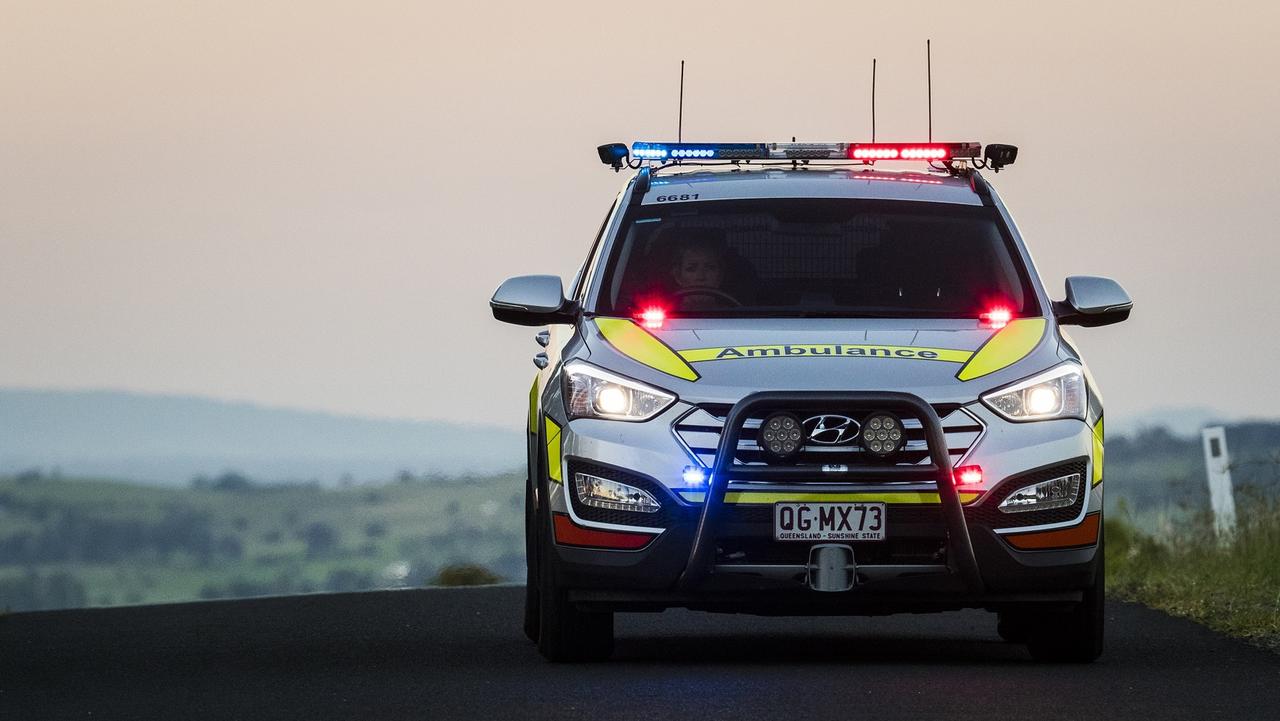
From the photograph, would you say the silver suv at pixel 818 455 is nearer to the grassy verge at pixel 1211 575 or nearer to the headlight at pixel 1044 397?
the headlight at pixel 1044 397

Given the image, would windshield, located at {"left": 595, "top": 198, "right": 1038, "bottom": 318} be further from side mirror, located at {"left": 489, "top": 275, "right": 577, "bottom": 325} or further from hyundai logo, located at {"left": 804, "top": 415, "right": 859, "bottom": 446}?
hyundai logo, located at {"left": 804, "top": 415, "right": 859, "bottom": 446}

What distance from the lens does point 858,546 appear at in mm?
9844

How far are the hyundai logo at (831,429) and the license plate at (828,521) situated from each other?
0.25 m

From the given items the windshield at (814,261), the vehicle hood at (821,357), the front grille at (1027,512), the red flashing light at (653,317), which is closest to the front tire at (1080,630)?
the front grille at (1027,512)

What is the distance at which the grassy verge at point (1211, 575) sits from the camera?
12609mm

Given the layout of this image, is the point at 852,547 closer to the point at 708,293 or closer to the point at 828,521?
the point at 828,521

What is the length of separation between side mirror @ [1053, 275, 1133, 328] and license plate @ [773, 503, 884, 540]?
160 cm

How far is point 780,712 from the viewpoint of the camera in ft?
28.1

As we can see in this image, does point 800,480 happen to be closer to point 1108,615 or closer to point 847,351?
point 847,351

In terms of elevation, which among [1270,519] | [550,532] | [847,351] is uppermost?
[847,351]

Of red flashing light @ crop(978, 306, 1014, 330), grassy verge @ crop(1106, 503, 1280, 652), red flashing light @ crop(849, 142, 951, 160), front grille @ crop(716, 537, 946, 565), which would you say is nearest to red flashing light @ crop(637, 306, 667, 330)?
front grille @ crop(716, 537, 946, 565)

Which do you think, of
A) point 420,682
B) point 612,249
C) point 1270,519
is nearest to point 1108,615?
point 1270,519

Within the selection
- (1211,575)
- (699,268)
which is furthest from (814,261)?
(1211,575)

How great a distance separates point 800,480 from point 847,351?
1.98 ft
